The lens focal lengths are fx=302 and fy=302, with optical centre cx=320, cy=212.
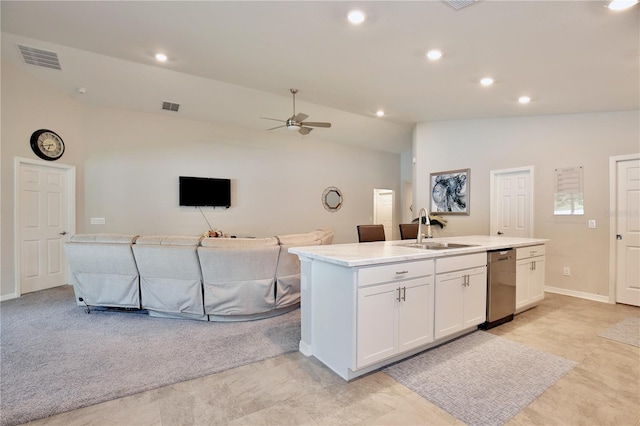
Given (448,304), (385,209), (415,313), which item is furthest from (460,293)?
(385,209)

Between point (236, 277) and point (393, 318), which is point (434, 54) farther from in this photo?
point (236, 277)

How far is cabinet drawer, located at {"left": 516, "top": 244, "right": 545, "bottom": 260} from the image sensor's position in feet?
11.2

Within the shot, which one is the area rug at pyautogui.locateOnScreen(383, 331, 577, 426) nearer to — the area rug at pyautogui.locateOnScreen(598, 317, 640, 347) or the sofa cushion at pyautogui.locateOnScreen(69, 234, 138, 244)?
the area rug at pyautogui.locateOnScreen(598, 317, 640, 347)

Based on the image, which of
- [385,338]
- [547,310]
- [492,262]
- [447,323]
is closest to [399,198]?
[547,310]

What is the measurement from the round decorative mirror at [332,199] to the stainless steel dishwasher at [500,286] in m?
5.04

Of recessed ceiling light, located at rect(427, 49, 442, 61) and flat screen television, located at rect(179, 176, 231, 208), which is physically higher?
recessed ceiling light, located at rect(427, 49, 442, 61)

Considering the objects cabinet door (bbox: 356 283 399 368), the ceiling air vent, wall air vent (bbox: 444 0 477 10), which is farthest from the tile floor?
the ceiling air vent

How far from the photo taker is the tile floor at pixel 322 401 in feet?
5.77

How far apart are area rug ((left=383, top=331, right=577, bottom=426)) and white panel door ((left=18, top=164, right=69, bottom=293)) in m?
5.38

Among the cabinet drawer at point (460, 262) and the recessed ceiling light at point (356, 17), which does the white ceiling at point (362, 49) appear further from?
the cabinet drawer at point (460, 262)

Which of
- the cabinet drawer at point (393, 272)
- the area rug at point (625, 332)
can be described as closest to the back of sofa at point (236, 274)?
the cabinet drawer at point (393, 272)

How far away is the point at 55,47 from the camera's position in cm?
388

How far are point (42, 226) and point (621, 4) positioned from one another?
717cm

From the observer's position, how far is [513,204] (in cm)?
507
